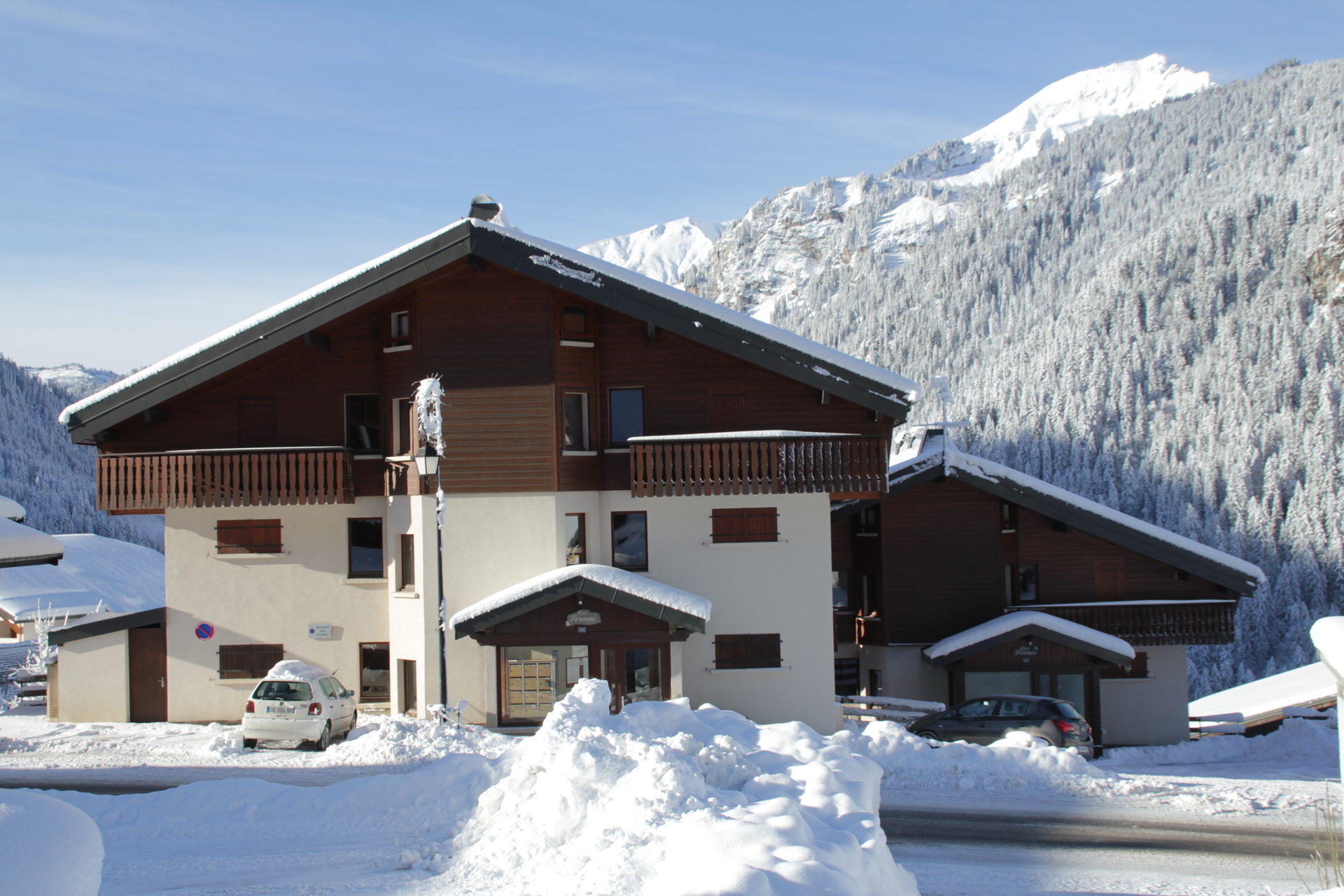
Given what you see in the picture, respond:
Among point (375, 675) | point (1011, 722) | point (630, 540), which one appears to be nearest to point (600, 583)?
point (630, 540)

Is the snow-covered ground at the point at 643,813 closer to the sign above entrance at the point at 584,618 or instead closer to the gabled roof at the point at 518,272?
the sign above entrance at the point at 584,618

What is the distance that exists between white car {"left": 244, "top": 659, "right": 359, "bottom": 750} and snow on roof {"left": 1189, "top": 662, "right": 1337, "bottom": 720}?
29855mm

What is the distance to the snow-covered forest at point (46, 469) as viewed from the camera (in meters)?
140

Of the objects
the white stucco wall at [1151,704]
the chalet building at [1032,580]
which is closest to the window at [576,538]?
the chalet building at [1032,580]

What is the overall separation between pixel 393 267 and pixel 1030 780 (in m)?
16.6

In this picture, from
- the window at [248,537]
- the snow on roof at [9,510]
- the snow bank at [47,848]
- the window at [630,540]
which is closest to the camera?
the snow bank at [47,848]

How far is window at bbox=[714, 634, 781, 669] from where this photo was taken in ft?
76.6

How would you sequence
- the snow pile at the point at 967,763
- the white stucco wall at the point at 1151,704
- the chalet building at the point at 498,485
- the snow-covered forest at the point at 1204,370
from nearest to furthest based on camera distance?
1. the snow pile at the point at 967,763
2. the chalet building at the point at 498,485
3. the white stucco wall at the point at 1151,704
4. the snow-covered forest at the point at 1204,370

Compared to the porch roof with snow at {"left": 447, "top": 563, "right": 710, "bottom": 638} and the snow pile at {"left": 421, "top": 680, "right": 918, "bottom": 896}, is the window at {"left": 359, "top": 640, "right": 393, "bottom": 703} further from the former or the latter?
the snow pile at {"left": 421, "top": 680, "right": 918, "bottom": 896}

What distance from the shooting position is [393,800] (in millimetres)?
13289

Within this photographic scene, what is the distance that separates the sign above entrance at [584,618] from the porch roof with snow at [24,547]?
11252 millimetres

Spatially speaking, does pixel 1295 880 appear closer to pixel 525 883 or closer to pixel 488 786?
pixel 525 883

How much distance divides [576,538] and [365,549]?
541 cm

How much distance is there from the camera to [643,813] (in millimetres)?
9930
